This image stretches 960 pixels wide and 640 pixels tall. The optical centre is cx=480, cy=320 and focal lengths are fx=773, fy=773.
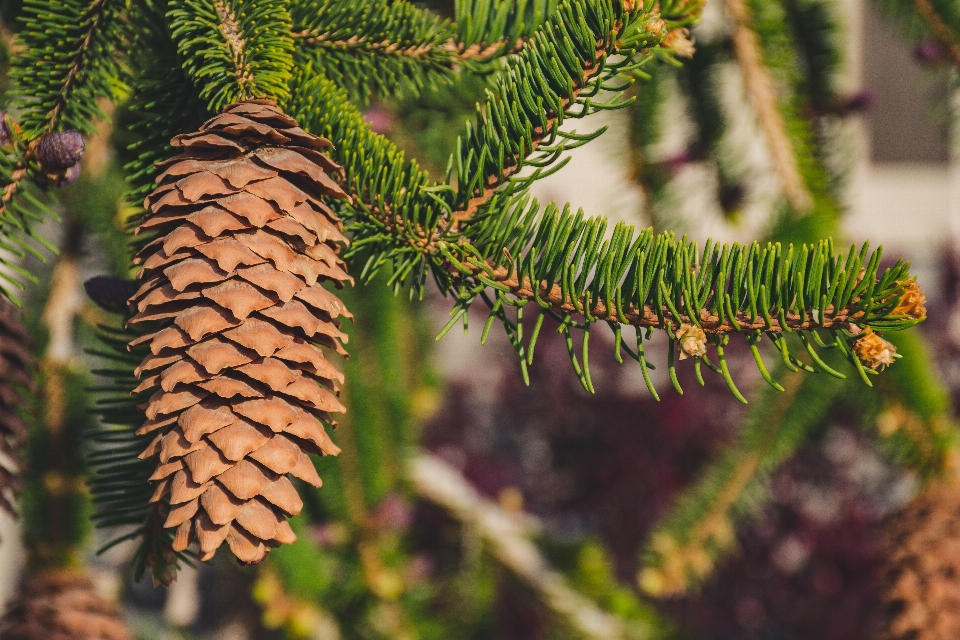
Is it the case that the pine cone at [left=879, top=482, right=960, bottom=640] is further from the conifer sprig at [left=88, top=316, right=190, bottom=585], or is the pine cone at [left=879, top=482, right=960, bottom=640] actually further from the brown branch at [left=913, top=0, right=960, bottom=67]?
the conifer sprig at [left=88, top=316, right=190, bottom=585]

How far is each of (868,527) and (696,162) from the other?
4.96ft

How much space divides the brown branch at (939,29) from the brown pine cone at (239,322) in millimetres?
816

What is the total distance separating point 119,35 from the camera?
55 cm

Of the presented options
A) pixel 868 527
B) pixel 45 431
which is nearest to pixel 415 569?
pixel 45 431

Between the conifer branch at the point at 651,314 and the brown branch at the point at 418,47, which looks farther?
the brown branch at the point at 418,47

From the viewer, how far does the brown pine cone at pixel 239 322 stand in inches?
17.1

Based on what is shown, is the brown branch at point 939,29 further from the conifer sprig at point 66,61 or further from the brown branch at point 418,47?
the conifer sprig at point 66,61

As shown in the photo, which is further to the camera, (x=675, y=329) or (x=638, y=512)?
(x=638, y=512)

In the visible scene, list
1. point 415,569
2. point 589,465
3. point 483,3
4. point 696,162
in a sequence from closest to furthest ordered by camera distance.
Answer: point 483,3, point 696,162, point 415,569, point 589,465

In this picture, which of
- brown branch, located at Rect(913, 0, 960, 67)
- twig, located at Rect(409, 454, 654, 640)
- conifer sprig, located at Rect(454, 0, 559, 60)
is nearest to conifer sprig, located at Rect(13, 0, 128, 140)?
conifer sprig, located at Rect(454, 0, 559, 60)

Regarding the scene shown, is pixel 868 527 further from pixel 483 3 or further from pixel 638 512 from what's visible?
pixel 483 3

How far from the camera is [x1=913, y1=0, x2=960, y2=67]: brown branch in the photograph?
920mm

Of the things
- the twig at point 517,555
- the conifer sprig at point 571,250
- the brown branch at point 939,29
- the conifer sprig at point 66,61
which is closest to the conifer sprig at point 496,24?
the conifer sprig at point 571,250

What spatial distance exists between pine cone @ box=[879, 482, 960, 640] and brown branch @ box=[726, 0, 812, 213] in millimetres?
443
